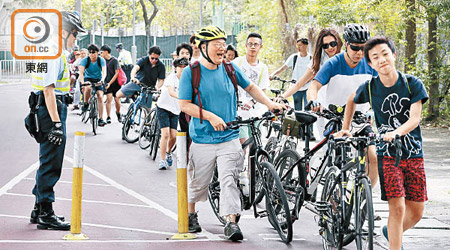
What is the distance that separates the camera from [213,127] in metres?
7.33

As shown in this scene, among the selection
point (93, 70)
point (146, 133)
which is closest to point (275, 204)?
point (146, 133)

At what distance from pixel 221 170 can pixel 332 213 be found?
1.38 metres

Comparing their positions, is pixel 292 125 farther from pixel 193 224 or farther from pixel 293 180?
pixel 193 224

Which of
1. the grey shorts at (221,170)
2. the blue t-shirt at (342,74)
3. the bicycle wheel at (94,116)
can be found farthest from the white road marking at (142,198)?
the bicycle wheel at (94,116)

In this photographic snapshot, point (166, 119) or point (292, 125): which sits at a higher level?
point (292, 125)

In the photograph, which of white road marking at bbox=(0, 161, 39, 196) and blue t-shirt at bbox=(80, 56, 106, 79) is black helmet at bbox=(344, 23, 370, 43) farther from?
blue t-shirt at bbox=(80, 56, 106, 79)

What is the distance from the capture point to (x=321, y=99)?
28.9ft

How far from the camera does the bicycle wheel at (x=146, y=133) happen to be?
1458cm

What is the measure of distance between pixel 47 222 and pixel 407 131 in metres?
3.82

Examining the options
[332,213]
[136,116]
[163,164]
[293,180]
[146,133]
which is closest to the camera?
[332,213]

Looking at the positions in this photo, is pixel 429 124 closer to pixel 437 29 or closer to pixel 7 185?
pixel 437 29

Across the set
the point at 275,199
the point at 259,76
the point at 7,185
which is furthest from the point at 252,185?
the point at 7,185

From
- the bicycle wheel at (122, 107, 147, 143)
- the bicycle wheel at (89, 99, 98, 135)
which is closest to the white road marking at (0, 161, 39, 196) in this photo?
the bicycle wheel at (122, 107, 147, 143)

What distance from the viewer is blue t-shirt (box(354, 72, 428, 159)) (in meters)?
5.99
